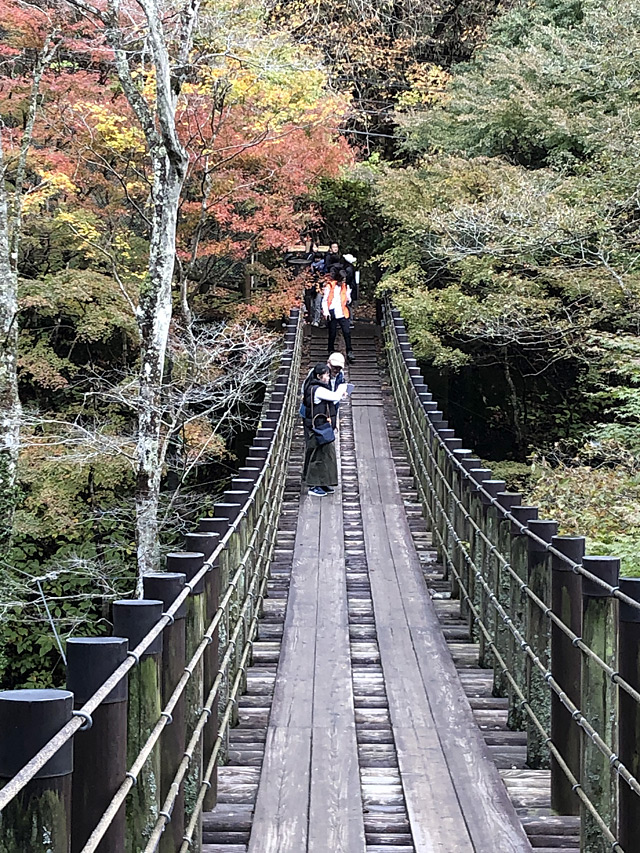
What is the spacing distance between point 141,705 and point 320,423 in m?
7.61

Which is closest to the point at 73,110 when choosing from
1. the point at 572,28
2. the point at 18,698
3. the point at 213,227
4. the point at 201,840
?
the point at 213,227

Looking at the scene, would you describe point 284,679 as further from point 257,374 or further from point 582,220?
point 257,374

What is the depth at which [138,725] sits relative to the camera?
2.47m

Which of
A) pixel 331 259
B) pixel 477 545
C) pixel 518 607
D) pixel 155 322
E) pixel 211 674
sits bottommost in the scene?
pixel 211 674

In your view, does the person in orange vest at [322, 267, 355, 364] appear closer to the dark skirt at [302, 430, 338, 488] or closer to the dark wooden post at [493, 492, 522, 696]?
the dark skirt at [302, 430, 338, 488]

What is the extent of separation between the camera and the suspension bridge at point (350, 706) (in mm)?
1953

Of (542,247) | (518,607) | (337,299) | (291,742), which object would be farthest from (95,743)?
(337,299)

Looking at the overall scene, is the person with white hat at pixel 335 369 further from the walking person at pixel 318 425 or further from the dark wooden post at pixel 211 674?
the dark wooden post at pixel 211 674

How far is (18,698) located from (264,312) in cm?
1584

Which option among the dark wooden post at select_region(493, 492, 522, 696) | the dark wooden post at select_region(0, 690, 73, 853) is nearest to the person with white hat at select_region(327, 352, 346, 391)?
the dark wooden post at select_region(493, 492, 522, 696)

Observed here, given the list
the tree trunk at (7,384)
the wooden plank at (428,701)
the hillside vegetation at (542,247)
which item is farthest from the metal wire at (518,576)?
the tree trunk at (7,384)

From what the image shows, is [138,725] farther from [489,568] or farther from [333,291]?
[333,291]

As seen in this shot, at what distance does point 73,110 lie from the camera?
14305 millimetres

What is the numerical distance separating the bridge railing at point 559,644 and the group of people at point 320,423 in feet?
10.6
